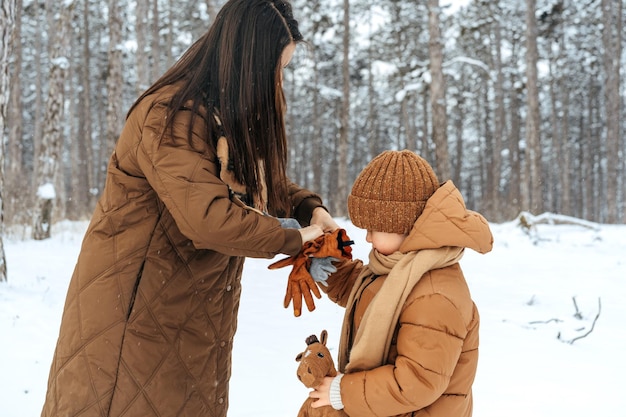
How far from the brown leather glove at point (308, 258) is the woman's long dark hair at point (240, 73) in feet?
1.03

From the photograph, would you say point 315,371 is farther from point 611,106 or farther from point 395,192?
point 611,106

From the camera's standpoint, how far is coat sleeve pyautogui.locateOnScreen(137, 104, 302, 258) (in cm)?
168

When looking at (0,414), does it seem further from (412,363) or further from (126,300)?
(412,363)

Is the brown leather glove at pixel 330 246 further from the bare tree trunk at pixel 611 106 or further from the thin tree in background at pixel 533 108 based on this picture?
the bare tree trunk at pixel 611 106

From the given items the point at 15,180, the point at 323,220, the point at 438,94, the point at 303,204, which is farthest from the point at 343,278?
the point at 15,180

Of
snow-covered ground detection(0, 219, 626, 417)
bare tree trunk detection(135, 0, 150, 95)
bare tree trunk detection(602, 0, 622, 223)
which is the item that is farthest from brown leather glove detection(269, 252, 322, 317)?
bare tree trunk detection(602, 0, 622, 223)

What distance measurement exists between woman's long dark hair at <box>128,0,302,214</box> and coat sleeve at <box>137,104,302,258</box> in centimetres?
10

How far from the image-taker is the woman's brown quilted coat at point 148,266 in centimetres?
170

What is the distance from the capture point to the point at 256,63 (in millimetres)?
1857

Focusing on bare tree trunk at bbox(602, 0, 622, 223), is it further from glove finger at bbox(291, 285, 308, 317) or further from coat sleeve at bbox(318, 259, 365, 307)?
glove finger at bbox(291, 285, 308, 317)

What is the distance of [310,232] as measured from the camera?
1.98 meters

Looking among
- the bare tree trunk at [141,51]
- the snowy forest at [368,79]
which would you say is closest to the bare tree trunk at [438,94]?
the snowy forest at [368,79]

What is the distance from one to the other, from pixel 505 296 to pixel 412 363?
508 cm

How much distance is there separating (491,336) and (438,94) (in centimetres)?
843
